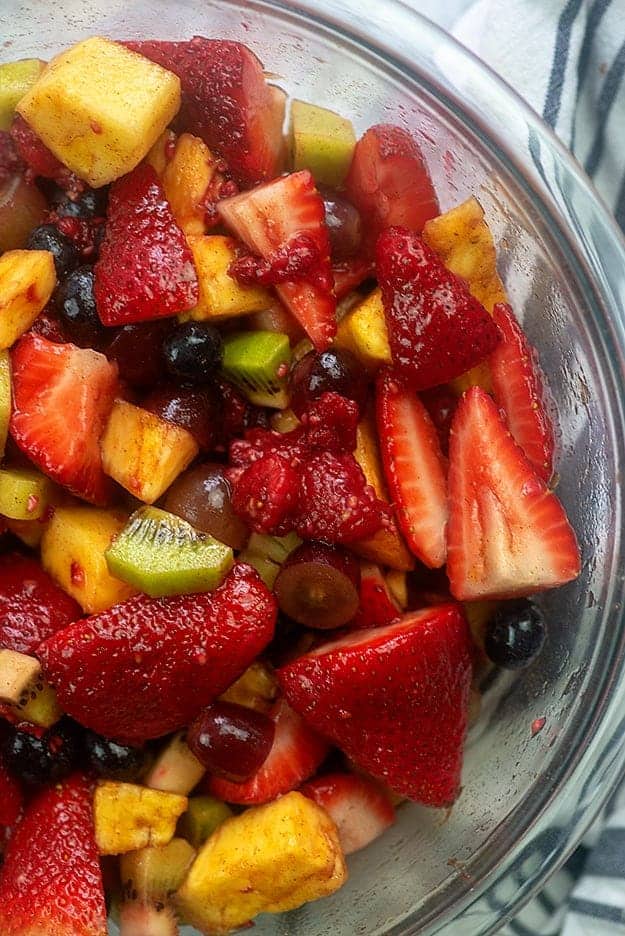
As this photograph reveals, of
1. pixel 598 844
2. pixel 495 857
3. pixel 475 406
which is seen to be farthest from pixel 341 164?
pixel 598 844

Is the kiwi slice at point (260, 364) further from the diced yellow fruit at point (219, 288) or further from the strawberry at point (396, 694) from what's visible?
the strawberry at point (396, 694)

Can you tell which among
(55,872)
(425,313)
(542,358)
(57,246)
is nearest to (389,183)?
(425,313)

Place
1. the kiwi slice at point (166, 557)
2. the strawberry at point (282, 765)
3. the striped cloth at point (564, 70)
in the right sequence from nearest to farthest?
1. the kiwi slice at point (166, 557)
2. the strawberry at point (282, 765)
3. the striped cloth at point (564, 70)

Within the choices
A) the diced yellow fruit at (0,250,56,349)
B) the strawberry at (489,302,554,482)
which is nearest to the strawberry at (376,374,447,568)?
the strawberry at (489,302,554,482)

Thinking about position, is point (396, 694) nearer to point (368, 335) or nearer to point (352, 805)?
point (352, 805)

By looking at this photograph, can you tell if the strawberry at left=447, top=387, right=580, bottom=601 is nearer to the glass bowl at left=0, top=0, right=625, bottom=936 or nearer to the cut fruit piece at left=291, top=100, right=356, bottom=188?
the glass bowl at left=0, top=0, right=625, bottom=936

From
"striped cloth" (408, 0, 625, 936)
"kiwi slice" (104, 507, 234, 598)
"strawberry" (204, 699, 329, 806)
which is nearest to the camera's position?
"kiwi slice" (104, 507, 234, 598)

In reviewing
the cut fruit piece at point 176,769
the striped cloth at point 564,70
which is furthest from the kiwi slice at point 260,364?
the striped cloth at point 564,70

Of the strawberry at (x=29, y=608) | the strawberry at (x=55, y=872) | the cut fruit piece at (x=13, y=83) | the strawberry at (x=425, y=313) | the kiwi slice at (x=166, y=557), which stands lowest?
the strawberry at (x=55, y=872)
